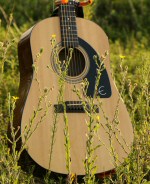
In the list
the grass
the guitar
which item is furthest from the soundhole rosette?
the grass

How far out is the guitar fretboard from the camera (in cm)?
287

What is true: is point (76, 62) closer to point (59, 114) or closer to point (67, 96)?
point (67, 96)

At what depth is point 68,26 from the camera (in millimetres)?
2936

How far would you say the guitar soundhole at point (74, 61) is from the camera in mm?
2832

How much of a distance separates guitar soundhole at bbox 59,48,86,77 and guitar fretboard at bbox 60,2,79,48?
0.04 meters

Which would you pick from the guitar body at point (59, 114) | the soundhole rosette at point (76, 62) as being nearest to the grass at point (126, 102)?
the guitar body at point (59, 114)

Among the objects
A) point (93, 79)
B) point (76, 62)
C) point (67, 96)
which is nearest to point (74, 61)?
point (76, 62)

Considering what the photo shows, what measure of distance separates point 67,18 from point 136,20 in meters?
3.25

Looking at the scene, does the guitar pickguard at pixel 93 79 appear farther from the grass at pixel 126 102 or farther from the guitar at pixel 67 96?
the grass at pixel 126 102

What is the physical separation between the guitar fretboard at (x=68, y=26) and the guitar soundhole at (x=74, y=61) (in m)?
0.04

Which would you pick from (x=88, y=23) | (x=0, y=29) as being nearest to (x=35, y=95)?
(x=88, y=23)

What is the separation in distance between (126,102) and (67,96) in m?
1.19

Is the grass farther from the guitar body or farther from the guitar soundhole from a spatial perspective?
the guitar soundhole

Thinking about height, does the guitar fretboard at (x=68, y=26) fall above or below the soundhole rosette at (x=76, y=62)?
above
